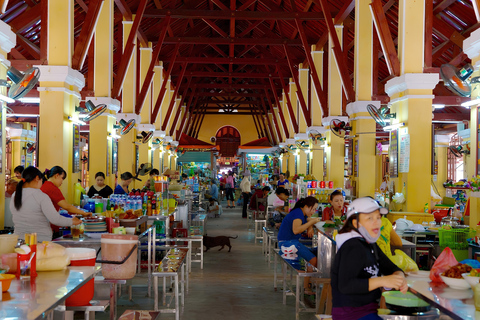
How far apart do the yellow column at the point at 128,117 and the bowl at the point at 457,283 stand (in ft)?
38.8

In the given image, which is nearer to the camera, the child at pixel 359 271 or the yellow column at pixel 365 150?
the child at pixel 359 271

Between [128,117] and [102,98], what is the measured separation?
2.88 m

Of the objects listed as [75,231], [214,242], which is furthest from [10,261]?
[214,242]

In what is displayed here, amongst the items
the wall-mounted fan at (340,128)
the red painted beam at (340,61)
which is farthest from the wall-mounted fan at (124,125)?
the red painted beam at (340,61)

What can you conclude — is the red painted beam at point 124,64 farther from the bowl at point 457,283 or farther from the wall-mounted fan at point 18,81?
the bowl at point 457,283

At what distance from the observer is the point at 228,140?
129 feet

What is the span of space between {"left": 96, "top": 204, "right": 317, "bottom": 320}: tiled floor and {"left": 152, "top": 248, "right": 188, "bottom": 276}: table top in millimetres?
595

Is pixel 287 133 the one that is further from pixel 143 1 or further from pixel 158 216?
pixel 158 216

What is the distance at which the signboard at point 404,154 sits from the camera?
8.55 m

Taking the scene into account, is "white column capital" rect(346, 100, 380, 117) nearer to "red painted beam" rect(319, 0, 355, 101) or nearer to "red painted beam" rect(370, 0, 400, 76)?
"red painted beam" rect(319, 0, 355, 101)

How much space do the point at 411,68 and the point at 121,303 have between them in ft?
19.5

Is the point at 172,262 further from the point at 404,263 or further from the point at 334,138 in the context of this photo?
the point at 334,138

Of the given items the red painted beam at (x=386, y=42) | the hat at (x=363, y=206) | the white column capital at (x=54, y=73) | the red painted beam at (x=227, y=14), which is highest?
the red painted beam at (x=227, y=14)

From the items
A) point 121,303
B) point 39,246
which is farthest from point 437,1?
point 39,246
